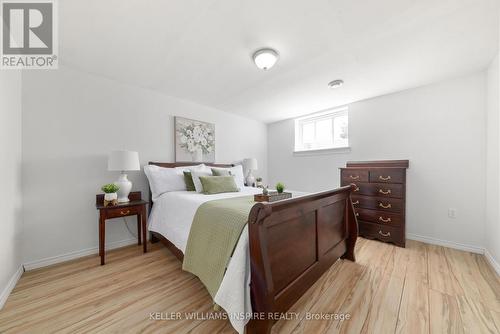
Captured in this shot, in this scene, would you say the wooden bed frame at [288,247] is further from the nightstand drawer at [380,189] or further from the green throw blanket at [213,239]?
the nightstand drawer at [380,189]

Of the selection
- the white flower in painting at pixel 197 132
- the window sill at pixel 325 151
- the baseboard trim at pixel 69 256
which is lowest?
the baseboard trim at pixel 69 256

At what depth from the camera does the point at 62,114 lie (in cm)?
216

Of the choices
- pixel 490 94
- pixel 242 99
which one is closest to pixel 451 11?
pixel 490 94

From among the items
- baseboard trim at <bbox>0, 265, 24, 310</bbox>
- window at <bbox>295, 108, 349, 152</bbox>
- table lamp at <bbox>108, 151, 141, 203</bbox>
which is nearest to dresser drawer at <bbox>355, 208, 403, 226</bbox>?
window at <bbox>295, 108, 349, 152</bbox>

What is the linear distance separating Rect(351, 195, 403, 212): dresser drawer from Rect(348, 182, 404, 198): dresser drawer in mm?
57

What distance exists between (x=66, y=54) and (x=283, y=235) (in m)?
2.77

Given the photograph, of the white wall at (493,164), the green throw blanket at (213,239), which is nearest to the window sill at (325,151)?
the white wall at (493,164)

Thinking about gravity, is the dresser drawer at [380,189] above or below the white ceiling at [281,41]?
below

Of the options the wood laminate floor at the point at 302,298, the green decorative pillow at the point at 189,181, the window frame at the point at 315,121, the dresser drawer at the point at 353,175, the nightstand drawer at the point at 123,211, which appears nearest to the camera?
the wood laminate floor at the point at 302,298

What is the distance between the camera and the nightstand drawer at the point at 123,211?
6.94ft

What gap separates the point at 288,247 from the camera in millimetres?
1299

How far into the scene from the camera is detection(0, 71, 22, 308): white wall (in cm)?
151

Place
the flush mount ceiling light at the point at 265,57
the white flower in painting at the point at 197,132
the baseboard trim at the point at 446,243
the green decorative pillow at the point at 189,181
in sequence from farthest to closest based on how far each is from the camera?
the white flower in painting at the point at 197,132
the green decorative pillow at the point at 189,181
the baseboard trim at the point at 446,243
the flush mount ceiling light at the point at 265,57

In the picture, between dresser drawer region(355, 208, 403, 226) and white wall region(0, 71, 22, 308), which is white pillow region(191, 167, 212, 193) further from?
dresser drawer region(355, 208, 403, 226)
